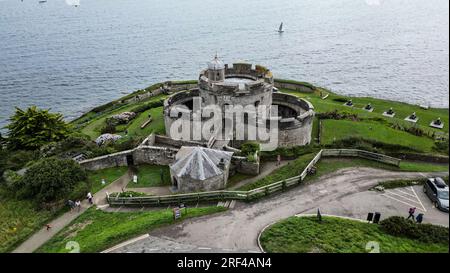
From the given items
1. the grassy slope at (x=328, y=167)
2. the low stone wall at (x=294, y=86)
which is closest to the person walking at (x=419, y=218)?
the grassy slope at (x=328, y=167)

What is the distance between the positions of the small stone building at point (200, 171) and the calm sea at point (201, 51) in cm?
4759

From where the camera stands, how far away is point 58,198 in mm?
30656

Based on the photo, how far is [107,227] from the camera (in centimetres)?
2645

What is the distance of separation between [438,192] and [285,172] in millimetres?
12325

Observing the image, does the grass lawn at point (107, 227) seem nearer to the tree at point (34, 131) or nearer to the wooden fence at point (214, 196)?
the wooden fence at point (214, 196)

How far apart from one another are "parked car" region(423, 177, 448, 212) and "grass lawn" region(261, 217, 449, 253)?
5216 millimetres

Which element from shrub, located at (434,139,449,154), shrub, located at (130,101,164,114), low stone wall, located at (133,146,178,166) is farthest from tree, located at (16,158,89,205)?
shrub, located at (434,139,449,154)

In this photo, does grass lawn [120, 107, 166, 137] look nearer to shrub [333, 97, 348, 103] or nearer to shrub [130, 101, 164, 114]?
shrub [130, 101, 164, 114]

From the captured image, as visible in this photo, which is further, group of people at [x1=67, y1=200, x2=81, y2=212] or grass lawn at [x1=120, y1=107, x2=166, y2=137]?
grass lawn at [x1=120, y1=107, x2=166, y2=137]

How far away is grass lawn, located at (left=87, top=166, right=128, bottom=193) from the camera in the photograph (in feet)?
112

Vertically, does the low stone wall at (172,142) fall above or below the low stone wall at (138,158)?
above

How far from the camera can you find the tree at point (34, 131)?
4450cm
